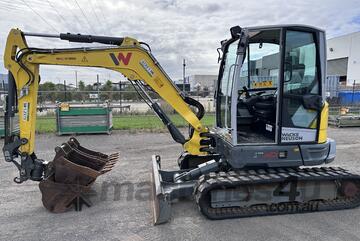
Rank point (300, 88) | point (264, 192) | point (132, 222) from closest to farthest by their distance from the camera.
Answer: point (132, 222)
point (264, 192)
point (300, 88)

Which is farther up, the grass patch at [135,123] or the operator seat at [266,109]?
the operator seat at [266,109]

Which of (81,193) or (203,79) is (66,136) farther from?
(203,79)

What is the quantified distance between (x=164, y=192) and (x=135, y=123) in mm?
9849

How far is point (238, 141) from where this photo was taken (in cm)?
454

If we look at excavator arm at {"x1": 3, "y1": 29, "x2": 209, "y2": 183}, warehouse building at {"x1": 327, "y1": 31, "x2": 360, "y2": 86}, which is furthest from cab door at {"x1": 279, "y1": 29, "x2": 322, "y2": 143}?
warehouse building at {"x1": 327, "y1": 31, "x2": 360, "y2": 86}

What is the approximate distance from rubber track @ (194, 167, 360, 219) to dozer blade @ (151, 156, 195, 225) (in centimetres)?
36

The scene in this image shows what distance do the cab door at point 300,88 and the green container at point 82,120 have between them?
26.7 feet

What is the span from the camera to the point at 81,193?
4.55 m

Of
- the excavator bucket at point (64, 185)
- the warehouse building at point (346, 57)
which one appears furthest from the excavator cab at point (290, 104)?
the warehouse building at point (346, 57)

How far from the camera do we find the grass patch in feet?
40.5

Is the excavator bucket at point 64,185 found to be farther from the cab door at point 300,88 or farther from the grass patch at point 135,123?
the grass patch at point 135,123

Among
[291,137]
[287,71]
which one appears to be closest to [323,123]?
[291,137]

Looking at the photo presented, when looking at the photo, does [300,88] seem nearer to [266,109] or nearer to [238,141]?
[266,109]

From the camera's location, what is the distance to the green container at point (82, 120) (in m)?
10.9
